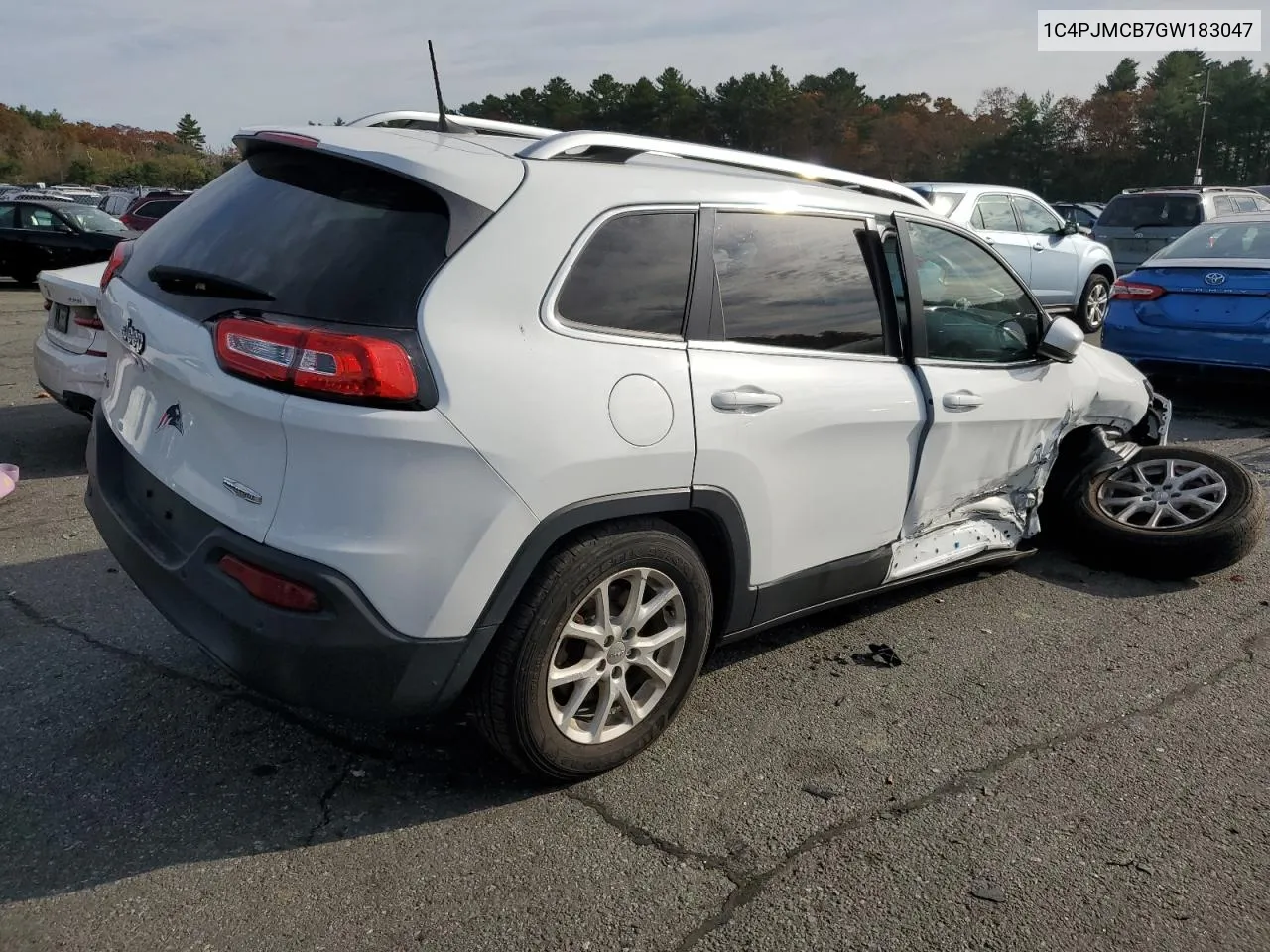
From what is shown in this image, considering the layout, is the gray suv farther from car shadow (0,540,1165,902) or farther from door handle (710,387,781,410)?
car shadow (0,540,1165,902)

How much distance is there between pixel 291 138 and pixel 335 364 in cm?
92

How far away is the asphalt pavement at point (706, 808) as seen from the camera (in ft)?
7.93

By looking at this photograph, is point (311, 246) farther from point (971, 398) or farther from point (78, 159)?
point (78, 159)

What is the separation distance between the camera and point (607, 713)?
9.74 ft

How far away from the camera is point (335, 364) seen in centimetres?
238

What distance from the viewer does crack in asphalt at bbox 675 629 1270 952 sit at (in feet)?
8.13

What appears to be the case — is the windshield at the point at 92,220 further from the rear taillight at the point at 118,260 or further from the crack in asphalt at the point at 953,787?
the crack in asphalt at the point at 953,787

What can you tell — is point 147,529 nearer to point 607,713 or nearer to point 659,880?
point 607,713

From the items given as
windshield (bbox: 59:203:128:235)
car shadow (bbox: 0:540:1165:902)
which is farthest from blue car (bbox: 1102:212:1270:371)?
windshield (bbox: 59:203:128:235)

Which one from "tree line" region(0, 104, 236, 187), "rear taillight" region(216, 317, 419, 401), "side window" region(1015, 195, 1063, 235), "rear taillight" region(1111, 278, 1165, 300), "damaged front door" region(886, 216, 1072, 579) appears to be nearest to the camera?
"rear taillight" region(216, 317, 419, 401)

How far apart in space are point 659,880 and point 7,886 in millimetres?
1566

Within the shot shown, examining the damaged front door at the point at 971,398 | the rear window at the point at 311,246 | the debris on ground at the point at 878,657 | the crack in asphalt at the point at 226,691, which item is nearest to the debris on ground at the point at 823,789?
the debris on ground at the point at 878,657

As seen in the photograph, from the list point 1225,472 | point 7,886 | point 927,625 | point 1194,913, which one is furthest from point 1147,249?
point 7,886

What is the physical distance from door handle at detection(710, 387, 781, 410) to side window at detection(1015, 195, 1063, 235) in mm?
10629
